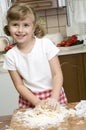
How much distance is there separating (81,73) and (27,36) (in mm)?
1380

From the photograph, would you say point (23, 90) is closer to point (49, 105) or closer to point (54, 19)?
point (49, 105)

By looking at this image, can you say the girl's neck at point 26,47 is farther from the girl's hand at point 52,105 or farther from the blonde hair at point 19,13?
the girl's hand at point 52,105

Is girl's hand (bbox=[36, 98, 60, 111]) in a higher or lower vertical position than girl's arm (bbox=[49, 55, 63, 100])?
lower

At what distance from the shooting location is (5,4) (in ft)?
9.55

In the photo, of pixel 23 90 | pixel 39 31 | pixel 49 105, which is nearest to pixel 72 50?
pixel 39 31

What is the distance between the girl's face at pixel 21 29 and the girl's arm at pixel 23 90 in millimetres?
188

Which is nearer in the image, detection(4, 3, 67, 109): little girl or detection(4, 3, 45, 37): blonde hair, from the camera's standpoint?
detection(4, 3, 45, 37): blonde hair

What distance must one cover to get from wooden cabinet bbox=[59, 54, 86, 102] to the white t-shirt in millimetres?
1105

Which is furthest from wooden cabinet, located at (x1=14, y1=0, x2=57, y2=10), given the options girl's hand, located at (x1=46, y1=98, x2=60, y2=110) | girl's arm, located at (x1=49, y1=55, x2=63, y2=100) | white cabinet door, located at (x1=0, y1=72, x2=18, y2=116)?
girl's hand, located at (x1=46, y1=98, x2=60, y2=110)

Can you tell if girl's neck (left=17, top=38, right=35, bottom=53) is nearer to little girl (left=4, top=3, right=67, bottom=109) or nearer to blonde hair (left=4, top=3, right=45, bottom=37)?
little girl (left=4, top=3, right=67, bottom=109)

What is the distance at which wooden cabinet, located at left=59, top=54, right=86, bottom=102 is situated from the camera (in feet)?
8.57

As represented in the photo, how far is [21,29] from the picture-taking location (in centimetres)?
132

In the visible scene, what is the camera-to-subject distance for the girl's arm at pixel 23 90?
1372mm

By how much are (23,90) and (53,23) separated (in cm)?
176
